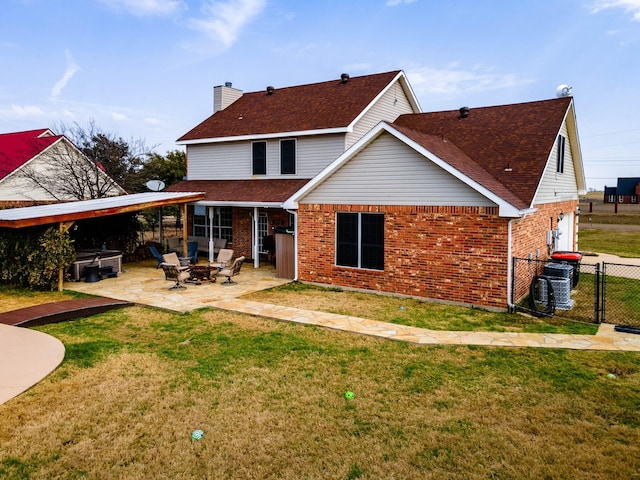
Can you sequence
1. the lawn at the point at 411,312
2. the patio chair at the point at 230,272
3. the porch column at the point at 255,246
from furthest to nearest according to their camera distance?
the porch column at the point at 255,246 < the patio chair at the point at 230,272 < the lawn at the point at 411,312

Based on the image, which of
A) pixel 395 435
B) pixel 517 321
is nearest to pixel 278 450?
pixel 395 435

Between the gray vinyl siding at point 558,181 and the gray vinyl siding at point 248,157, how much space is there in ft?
25.1

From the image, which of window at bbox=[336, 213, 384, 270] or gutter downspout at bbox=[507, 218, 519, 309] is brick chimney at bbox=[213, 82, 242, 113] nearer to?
window at bbox=[336, 213, 384, 270]

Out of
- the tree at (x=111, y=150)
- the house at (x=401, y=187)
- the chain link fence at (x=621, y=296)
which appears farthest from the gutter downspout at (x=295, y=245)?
the tree at (x=111, y=150)

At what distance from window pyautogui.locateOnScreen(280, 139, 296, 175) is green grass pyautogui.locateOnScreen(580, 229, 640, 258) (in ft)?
56.3

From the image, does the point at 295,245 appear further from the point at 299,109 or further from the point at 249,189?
the point at 299,109

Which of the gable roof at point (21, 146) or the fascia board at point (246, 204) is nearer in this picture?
the fascia board at point (246, 204)

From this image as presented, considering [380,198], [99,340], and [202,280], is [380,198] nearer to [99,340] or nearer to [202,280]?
[202,280]

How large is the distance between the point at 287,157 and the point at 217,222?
4.89 metres

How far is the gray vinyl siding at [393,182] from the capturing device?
1178cm

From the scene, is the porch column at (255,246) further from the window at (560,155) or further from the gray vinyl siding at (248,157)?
the window at (560,155)

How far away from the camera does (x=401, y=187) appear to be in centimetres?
1262

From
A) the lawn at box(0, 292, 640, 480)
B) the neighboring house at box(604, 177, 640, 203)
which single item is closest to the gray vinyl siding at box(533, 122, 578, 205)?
the lawn at box(0, 292, 640, 480)

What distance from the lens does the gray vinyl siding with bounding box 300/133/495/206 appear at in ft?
38.7
